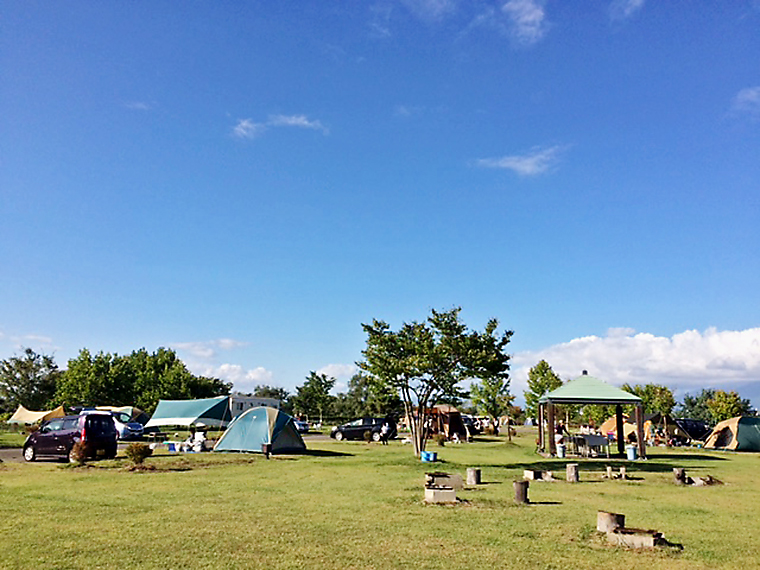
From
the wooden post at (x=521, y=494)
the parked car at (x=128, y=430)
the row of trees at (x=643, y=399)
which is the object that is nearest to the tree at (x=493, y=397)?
the row of trees at (x=643, y=399)

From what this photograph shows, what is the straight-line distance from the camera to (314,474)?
1838cm

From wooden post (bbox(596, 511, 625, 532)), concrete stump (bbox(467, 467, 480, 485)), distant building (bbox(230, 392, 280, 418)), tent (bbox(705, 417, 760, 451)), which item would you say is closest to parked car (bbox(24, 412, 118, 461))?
concrete stump (bbox(467, 467, 480, 485))

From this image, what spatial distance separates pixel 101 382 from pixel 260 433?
3978 cm

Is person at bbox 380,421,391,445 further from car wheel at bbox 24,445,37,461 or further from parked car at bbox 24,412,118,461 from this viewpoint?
car wheel at bbox 24,445,37,461

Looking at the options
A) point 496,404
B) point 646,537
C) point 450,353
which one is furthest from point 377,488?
point 496,404

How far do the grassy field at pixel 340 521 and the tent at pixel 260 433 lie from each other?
7490 mm

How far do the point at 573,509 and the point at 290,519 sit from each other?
17.8 feet

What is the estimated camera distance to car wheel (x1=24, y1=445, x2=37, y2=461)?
22.0 meters

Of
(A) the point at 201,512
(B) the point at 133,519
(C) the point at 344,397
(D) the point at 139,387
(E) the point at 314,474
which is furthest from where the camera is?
(C) the point at 344,397

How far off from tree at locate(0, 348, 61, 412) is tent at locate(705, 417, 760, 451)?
67.7 meters

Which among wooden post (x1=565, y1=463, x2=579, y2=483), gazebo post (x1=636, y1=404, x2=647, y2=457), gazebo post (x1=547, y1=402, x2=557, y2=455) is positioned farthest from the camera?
gazebo post (x1=547, y1=402, x2=557, y2=455)

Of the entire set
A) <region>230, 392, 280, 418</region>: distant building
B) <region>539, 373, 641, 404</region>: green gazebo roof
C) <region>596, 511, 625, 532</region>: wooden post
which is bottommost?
<region>596, 511, 625, 532</region>: wooden post

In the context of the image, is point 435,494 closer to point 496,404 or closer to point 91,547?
point 91,547

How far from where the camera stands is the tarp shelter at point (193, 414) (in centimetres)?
3612
